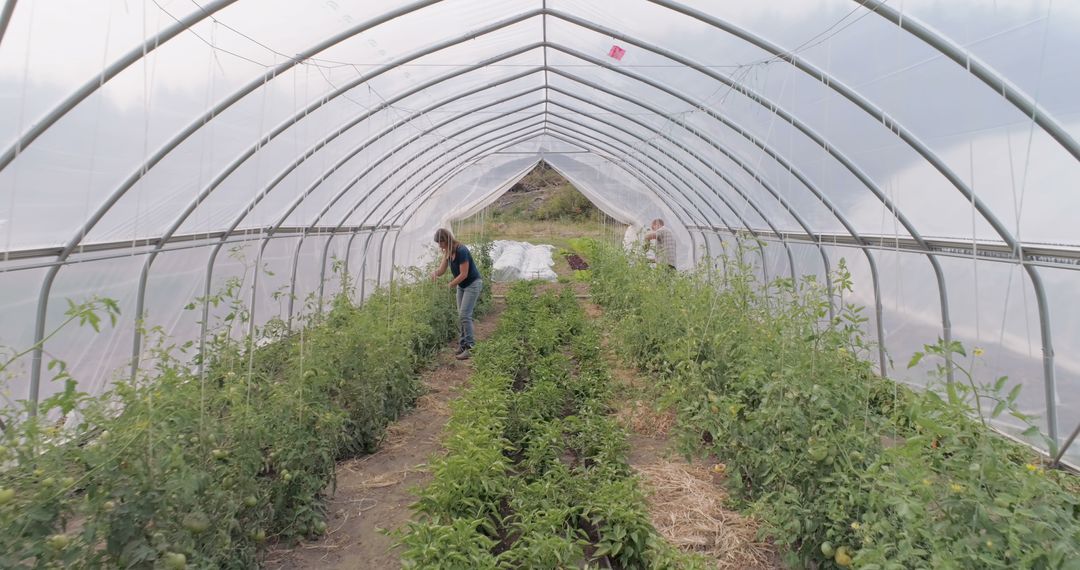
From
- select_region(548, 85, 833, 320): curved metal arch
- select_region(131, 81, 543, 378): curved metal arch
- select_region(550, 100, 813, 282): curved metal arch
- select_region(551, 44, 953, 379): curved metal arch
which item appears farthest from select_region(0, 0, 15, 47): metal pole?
select_region(550, 100, 813, 282): curved metal arch

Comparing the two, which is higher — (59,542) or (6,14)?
(6,14)

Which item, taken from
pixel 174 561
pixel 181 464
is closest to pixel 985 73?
pixel 181 464

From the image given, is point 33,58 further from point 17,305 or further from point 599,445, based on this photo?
point 599,445

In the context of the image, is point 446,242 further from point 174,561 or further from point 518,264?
point 518,264

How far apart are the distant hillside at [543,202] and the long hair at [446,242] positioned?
24.6 m

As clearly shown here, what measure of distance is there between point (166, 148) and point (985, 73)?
562 centimetres

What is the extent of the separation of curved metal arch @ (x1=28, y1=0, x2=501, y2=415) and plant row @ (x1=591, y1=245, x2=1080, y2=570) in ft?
11.9

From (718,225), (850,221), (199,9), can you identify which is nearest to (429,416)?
(199,9)

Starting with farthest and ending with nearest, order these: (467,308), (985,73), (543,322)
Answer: (467,308) < (543,322) < (985,73)

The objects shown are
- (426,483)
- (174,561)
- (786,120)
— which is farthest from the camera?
(786,120)

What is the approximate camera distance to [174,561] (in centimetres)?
237

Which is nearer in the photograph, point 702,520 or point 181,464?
point 181,464

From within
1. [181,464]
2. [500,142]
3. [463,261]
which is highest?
[500,142]

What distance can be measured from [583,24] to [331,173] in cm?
363
